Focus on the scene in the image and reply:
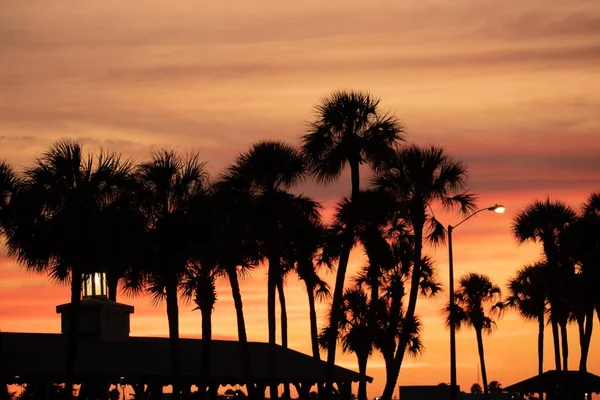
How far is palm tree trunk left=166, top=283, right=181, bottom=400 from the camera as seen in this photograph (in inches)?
2217

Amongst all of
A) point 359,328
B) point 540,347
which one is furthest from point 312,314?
point 540,347

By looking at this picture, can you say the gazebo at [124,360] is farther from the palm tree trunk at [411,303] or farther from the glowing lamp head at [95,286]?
the palm tree trunk at [411,303]

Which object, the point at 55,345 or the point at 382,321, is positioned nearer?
the point at 55,345

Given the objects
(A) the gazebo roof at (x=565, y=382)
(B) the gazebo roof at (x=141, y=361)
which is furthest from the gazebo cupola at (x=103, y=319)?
(A) the gazebo roof at (x=565, y=382)

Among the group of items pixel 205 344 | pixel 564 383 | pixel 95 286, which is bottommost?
pixel 564 383

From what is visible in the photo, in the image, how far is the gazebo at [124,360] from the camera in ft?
191

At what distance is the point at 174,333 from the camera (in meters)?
57.0

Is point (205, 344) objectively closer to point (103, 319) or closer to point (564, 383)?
point (103, 319)

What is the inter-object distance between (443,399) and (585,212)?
48.6ft

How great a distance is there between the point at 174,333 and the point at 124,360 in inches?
209

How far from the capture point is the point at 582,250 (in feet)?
270

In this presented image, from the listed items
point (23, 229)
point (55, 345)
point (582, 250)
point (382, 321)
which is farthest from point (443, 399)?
point (23, 229)

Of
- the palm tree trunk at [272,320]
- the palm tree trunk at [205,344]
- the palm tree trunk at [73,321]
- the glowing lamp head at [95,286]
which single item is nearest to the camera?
the palm tree trunk at [73,321]

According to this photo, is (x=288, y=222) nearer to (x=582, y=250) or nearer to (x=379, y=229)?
(x=379, y=229)
